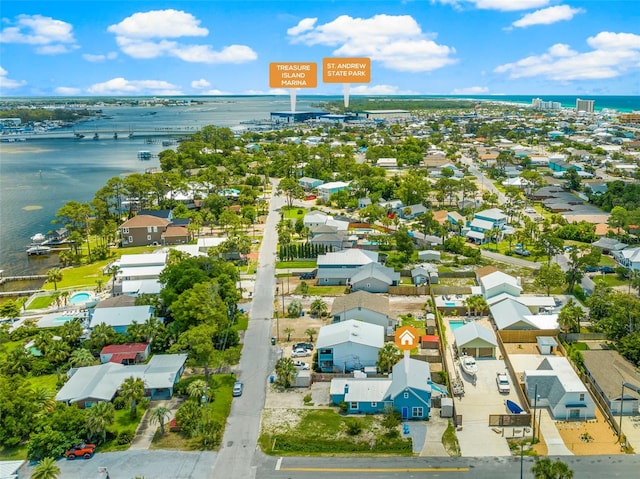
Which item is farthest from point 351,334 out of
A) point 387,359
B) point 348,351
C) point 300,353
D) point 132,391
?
point 132,391

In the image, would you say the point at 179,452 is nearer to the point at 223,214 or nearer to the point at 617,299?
the point at 617,299

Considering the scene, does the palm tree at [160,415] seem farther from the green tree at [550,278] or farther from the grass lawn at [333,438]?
the green tree at [550,278]

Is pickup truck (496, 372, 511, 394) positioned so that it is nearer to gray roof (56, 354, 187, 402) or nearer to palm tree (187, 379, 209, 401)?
palm tree (187, 379, 209, 401)

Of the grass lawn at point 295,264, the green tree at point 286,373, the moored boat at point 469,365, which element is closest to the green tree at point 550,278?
the moored boat at point 469,365

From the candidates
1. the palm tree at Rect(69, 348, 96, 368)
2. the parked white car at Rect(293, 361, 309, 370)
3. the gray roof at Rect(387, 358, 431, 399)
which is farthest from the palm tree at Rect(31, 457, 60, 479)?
the gray roof at Rect(387, 358, 431, 399)

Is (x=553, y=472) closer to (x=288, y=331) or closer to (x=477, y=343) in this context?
(x=477, y=343)

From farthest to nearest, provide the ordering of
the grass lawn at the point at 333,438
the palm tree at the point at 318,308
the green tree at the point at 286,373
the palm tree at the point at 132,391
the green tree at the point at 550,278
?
1. the green tree at the point at 550,278
2. the palm tree at the point at 318,308
3. the green tree at the point at 286,373
4. the palm tree at the point at 132,391
5. the grass lawn at the point at 333,438

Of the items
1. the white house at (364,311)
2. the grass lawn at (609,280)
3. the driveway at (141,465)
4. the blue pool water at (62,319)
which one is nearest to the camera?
the driveway at (141,465)

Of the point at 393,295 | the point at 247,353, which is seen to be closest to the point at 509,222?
the point at 393,295
